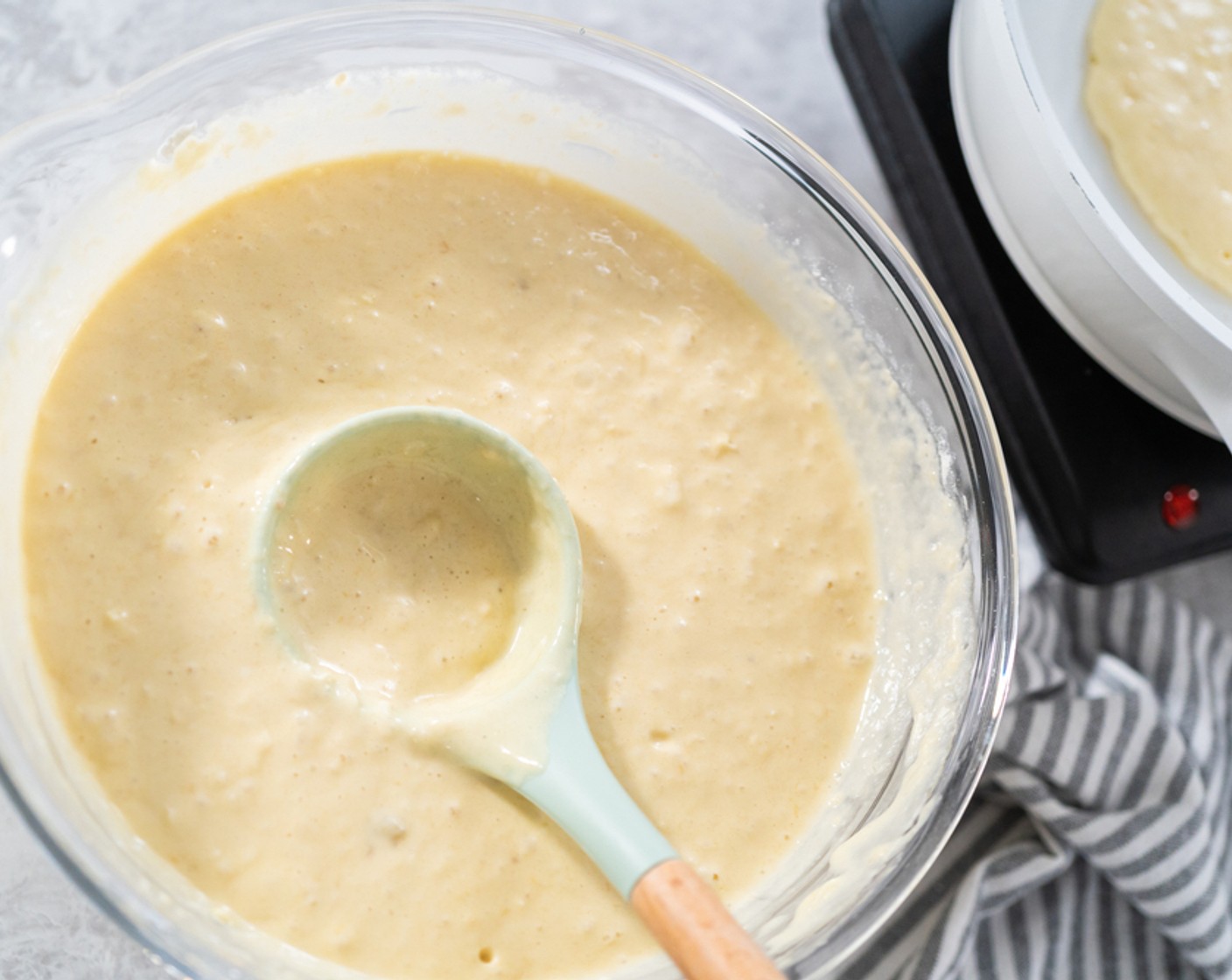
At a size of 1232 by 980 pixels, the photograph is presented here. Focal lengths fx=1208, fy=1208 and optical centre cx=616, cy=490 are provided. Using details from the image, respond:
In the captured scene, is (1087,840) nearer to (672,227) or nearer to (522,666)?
(522,666)

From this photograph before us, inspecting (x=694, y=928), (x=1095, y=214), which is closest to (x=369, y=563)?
(x=694, y=928)

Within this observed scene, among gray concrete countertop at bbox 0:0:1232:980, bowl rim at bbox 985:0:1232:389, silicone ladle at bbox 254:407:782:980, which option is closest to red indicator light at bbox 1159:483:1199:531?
gray concrete countertop at bbox 0:0:1232:980

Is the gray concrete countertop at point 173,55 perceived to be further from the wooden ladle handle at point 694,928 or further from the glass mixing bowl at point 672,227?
the wooden ladle handle at point 694,928

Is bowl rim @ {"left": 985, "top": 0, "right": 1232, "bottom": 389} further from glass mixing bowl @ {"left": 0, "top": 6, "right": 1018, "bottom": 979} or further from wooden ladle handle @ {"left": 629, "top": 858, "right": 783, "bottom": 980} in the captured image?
wooden ladle handle @ {"left": 629, "top": 858, "right": 783, "bottom": 980}

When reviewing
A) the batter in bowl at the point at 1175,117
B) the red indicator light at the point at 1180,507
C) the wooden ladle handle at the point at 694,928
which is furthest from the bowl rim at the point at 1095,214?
the wooden ladle handle at the point at 694,928

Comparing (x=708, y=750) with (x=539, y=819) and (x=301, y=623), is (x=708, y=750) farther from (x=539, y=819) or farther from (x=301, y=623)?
(x=301, y=623)
